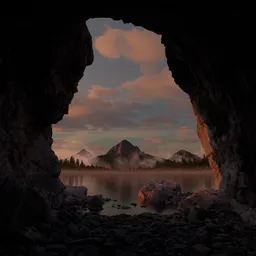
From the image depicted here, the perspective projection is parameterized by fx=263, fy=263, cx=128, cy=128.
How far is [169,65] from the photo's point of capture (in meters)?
18.3

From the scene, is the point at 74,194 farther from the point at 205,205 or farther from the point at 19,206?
the point at 19,206

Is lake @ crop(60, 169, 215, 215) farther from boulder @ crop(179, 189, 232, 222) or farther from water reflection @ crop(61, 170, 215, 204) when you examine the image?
boulder @ crop(179, 189, 232, 222)

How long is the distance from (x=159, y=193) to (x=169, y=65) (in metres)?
11.8

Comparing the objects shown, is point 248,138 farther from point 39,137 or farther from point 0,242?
point 39,137

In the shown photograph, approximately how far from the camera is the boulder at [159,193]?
23469 millimetres

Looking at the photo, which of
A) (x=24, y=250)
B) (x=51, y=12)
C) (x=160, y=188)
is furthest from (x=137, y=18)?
(x=160, y=188)

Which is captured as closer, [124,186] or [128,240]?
[128,240]

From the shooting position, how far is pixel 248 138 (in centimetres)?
1116

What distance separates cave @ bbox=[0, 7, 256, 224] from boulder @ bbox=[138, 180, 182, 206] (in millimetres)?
8729

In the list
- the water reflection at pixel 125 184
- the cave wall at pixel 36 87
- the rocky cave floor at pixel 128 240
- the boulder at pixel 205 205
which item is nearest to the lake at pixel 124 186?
the water reflection at pixel 125 184

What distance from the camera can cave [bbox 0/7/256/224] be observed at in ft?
33.5

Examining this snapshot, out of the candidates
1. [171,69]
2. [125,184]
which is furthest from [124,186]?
[171,69]

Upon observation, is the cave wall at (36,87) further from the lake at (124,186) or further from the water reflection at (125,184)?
the water reflection at (125,184)

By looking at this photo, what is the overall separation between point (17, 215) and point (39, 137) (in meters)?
9.25
